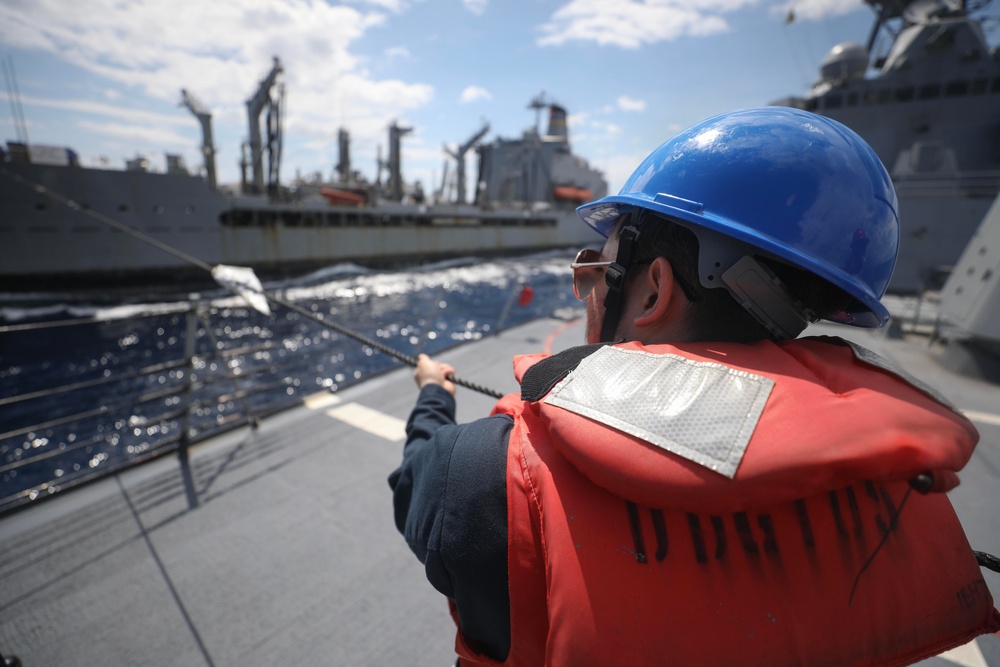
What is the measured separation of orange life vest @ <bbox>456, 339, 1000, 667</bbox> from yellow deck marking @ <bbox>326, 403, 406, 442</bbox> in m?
3.20

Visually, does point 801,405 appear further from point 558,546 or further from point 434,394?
point 434,394

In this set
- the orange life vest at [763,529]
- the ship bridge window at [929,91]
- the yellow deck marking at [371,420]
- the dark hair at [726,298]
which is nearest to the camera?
the orange life vest at [763,529]

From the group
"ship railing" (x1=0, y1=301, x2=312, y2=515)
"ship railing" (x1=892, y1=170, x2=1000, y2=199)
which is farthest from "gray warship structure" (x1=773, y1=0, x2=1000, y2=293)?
"ship railing" (x1=0, y1=301, x2=312, y2=515)

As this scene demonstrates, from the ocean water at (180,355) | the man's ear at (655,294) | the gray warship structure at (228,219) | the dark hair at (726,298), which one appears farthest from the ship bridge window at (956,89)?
the gray warship structure at (228,219)

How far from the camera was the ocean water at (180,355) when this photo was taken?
12.8 ft

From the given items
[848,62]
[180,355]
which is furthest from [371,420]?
[848,62]

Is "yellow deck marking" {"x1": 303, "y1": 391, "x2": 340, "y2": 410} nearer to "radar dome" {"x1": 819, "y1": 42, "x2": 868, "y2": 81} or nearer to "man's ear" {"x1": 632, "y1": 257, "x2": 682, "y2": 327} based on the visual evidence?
"man's ear" {"x1": 632, "y1": 257, "x2": 682, "y2": 327}

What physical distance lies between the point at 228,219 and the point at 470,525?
27.4 meters

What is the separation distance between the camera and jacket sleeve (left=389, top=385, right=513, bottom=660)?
0.78 metres

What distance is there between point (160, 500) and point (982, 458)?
19.8 ft

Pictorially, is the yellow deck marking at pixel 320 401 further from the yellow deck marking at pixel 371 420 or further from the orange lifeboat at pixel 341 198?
the orange lifeboat at pixel 341 198

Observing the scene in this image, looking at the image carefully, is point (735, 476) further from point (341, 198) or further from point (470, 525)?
point (341, 198)

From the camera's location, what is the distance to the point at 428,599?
85.6 inches

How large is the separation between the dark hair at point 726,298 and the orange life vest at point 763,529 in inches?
7.9
